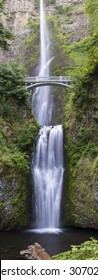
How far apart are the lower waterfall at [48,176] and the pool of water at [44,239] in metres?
1.26

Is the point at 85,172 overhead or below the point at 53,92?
below

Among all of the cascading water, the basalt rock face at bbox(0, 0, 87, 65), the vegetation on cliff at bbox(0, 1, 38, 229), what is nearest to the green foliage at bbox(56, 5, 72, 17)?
the basalt rock face at bbox(0, 0, 87, 65)

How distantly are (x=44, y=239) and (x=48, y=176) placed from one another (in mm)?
5069

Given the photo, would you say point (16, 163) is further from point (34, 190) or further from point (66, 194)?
point (66, 194)

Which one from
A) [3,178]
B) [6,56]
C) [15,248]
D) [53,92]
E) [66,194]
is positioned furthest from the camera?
[6,56]

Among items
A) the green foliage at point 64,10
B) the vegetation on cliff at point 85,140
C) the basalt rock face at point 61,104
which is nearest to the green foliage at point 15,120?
the basalt rock face at point 61,104

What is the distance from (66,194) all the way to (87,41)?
27.4 ft

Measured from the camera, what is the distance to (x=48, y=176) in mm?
18531

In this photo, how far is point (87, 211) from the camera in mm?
16047

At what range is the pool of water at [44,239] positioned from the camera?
11641 millimetres

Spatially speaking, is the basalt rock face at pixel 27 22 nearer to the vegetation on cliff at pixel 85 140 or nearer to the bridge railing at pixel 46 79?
the bridge railing at pixel 46 79

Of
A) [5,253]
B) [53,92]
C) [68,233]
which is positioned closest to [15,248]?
[5,253]

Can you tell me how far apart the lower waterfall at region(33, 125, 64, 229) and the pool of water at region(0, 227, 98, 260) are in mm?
1265

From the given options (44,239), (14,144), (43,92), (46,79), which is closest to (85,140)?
(14,144)
